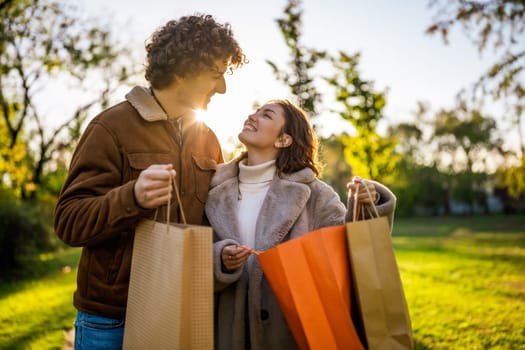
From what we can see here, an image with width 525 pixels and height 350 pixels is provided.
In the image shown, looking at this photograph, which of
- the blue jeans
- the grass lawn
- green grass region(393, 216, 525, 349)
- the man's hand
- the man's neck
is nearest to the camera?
the man's hand

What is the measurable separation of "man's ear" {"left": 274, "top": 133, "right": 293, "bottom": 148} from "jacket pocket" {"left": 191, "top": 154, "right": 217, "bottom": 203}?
1.40ft

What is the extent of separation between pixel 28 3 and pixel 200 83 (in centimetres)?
1382

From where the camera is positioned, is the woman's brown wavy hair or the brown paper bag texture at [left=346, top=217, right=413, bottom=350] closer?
the brown paper bag texture at [left=346, top=217, right=413, bottom=350]

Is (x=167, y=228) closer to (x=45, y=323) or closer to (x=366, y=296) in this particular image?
(x=366, y=296)

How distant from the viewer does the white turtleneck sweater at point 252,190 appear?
2475mm

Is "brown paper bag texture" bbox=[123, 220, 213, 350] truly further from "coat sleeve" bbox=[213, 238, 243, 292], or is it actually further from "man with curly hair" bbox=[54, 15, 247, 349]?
"coat sleeve" bbox=[213, 238, 243, 292]

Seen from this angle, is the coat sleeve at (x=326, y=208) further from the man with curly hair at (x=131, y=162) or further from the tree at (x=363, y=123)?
the tree at (x=363, y=123)

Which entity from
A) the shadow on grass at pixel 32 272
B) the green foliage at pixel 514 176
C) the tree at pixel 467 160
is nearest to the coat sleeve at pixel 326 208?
the shadow on grass at pixel 32 272

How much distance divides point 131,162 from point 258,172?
31.6 inches

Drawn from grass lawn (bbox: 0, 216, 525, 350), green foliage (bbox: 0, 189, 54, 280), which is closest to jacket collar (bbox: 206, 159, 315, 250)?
grass lawn (bbox: 0, 216, 525, 350)

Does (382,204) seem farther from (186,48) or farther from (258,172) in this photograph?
(186,48)

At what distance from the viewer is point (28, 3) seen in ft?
43.3

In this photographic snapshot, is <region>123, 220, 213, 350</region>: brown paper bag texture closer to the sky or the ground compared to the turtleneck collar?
closer to the ground

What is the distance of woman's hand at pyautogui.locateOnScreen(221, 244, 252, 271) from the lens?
2.10m
